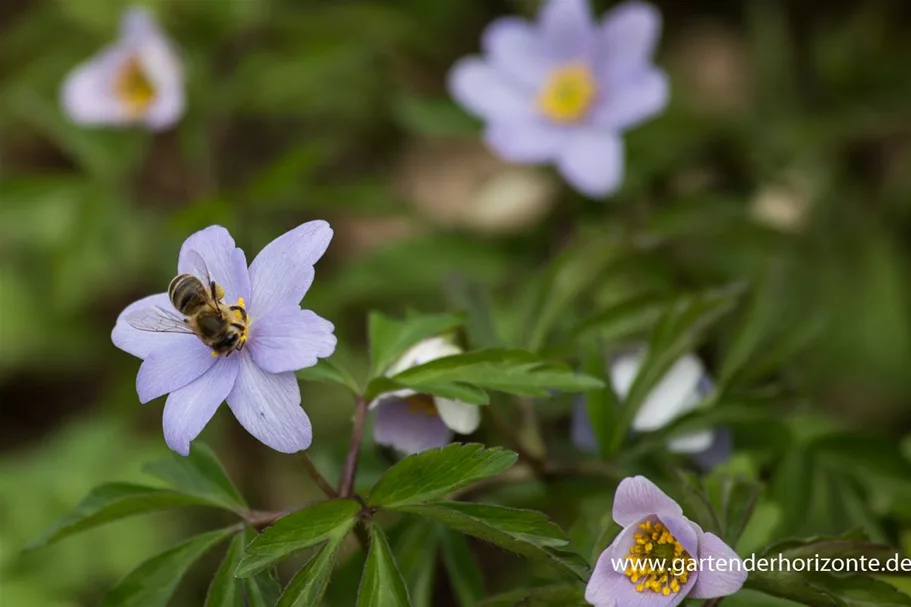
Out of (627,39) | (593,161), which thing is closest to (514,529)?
(593,161)

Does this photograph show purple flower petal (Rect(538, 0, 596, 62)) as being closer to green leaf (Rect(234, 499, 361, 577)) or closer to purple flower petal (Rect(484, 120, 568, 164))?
purple flower petal (Rect(484, 120, 568, 164))

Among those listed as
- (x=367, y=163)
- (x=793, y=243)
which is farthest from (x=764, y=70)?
(x=367, y=163)

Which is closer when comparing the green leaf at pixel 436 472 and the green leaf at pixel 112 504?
the green leaf at pixel 436 472

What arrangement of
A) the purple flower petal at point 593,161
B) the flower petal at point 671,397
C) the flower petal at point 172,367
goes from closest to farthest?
the flower petal at point 172,367, the flower petal at point 671,397, the purple flower petal at point 593,161

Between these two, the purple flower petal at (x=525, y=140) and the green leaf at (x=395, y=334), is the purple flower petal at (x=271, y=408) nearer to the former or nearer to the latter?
the green leaf at (x=395, y=334)

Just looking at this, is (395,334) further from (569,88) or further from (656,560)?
(569,88)

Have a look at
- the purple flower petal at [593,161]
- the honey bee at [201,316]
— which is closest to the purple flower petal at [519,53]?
the purple flower petal at [593,161]
